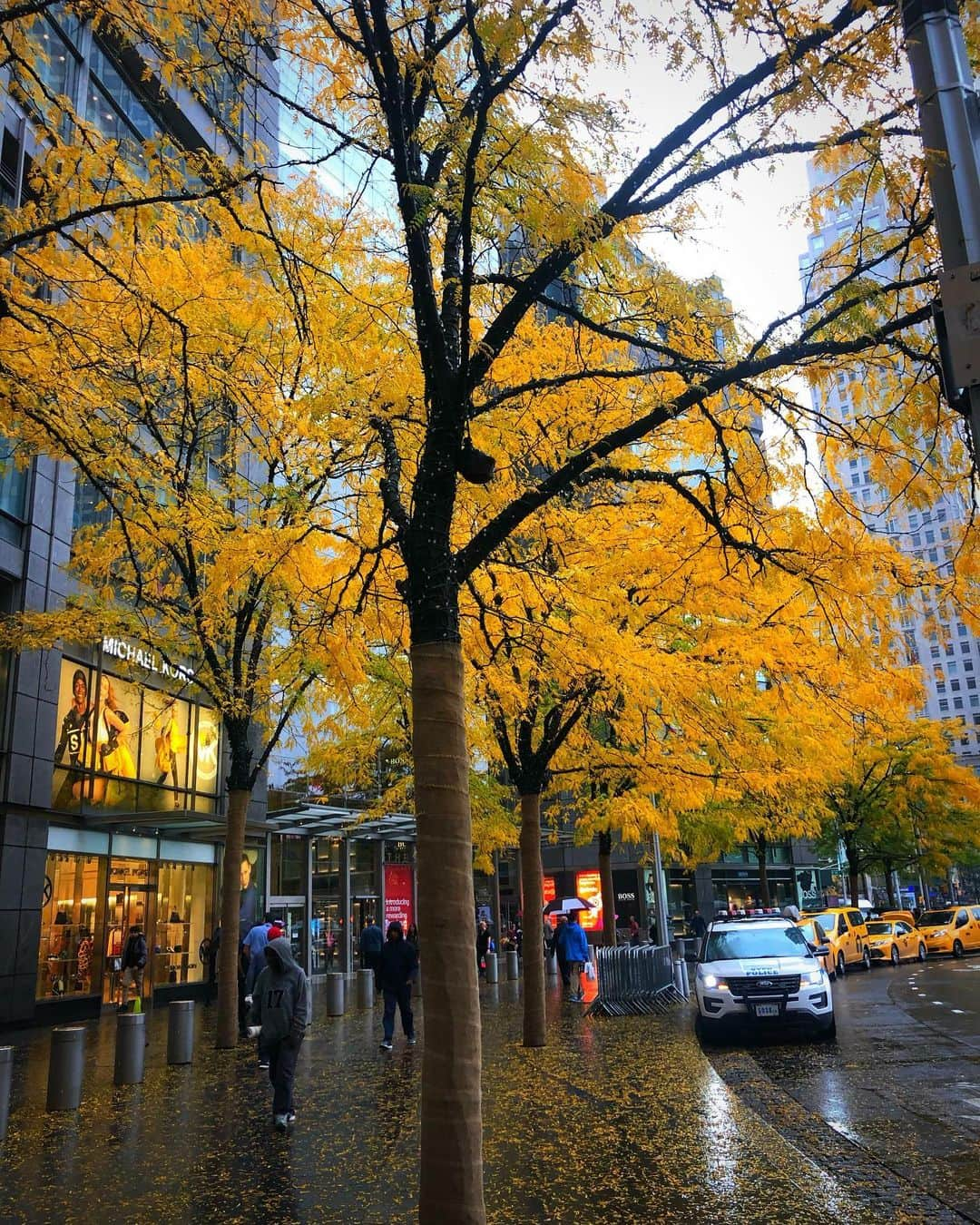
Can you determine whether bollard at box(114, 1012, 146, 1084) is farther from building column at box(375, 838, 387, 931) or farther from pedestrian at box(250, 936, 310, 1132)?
building column at box(375, 838, 387, 931)

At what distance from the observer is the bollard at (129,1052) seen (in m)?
11.7

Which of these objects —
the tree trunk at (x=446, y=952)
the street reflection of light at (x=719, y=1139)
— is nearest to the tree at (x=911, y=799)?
the street reflection of light at (x=719, y=1139)

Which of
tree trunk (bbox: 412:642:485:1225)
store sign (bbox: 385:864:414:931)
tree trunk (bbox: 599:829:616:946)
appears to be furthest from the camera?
store sign (bbox: 385:864:414:931)

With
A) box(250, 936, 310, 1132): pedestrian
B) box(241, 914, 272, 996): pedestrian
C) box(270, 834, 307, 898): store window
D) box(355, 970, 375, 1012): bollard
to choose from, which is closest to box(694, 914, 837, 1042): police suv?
box(241, 914, 272, 996): pedestrian

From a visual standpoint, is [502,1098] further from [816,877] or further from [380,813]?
[816,877]

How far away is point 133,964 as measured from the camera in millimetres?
21109

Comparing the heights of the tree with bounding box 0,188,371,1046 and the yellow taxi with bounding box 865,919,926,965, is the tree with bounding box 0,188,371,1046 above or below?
above

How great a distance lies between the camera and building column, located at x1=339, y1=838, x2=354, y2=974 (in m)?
32.2

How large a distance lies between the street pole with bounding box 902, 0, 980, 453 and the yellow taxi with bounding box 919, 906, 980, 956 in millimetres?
37317

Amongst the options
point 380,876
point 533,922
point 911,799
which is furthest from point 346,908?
point 911,799

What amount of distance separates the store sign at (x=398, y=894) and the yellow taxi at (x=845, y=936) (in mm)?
13952

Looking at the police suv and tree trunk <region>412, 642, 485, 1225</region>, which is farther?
the police suv

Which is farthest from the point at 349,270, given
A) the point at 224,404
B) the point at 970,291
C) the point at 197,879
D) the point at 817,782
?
the point at 197,879

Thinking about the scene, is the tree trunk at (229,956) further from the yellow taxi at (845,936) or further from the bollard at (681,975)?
the yellow taxi at (845,936)
